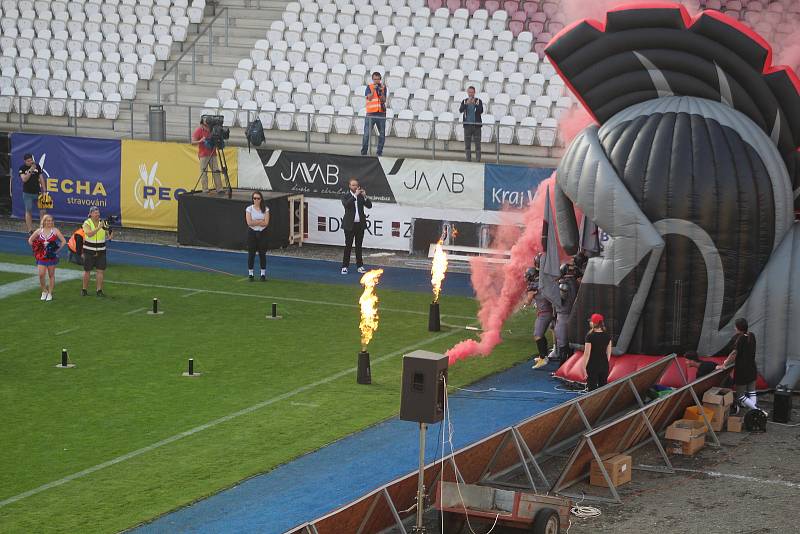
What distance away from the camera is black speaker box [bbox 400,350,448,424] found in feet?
40.9

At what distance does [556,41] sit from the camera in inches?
802

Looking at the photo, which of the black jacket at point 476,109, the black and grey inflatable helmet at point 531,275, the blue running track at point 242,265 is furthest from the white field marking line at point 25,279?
the black and grey inflatable helmet at point 531,275

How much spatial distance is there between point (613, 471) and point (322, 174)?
15919mm

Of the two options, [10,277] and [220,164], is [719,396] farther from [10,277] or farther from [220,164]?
[220,164]

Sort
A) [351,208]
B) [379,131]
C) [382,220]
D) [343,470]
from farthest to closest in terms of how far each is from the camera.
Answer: [379,131], [382,220], [351,208], [343,470]

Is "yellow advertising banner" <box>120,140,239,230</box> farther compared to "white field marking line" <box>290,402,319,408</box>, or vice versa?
"yellow advertising banner" <box>120,140,239,230</box>

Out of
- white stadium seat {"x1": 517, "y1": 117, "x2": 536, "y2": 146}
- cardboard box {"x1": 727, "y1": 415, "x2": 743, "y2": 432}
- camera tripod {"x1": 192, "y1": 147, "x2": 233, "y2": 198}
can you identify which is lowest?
cardboard box {"x1": 727, "y1": 415, "x2": 743, "y2": 432}

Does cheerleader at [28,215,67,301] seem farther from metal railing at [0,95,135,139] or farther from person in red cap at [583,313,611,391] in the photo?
person in red cap at [583,313,611,391]

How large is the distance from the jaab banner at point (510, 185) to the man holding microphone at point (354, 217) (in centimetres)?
271

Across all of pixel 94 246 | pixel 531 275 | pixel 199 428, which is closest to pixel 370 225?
pixel 94 246

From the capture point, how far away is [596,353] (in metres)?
18.0

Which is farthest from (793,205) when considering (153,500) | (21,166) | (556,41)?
(21,166)

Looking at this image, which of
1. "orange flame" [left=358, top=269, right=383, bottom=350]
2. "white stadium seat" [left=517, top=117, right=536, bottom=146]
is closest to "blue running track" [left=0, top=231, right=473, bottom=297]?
"white stadium seat" [left=517, top=117, right=536, bottom=146]

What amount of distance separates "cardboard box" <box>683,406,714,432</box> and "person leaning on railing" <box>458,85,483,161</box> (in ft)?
39.9
